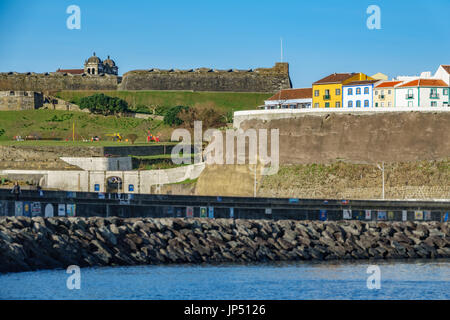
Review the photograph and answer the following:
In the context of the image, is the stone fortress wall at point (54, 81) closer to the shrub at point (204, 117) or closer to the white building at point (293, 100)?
the shrub at point (204, 117)

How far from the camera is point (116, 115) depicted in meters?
106

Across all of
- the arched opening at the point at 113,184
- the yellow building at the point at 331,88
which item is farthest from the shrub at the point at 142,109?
the arched opening at the point at 113,184

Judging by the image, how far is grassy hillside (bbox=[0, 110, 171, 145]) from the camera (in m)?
97.2

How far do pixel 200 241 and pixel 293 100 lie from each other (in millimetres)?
41915

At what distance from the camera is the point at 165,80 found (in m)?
118

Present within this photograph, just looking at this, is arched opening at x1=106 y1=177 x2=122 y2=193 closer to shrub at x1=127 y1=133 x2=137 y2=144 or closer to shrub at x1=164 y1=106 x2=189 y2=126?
shrub at x1=127 y1=133 x2=137 y2=144

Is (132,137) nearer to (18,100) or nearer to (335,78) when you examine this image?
(335,78)

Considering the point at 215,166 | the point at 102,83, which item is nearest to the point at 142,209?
the point at 215,166

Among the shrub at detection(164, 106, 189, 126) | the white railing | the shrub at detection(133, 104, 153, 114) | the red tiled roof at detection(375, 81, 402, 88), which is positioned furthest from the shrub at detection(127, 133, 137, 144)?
the red tiled roof at detection(375, 81, 402, 88)

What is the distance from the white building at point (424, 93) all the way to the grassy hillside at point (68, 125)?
28.9 metres

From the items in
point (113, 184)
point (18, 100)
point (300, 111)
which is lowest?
point (113, 184)

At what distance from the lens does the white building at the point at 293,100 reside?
8288 centimetres

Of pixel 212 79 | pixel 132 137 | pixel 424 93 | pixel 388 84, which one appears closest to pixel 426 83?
pixel 424 93
